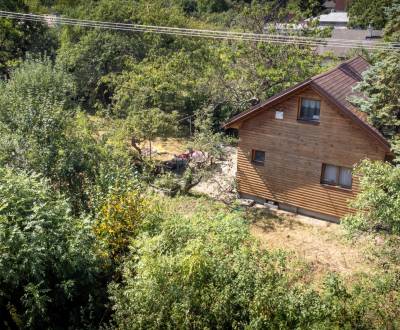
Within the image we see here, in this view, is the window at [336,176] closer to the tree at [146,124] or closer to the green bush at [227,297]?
the tree at [146,124]

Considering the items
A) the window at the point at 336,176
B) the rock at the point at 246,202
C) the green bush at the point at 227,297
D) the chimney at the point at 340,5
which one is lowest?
the rock at the point at 246,202

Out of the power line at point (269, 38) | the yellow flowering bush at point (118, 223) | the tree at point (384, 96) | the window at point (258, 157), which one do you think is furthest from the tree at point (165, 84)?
the yellow flowering bush at point (118, 223)

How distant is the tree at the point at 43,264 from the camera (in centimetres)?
732

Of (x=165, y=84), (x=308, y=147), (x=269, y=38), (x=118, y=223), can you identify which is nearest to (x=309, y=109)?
(x=308, y=147)

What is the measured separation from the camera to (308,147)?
16.9 metres

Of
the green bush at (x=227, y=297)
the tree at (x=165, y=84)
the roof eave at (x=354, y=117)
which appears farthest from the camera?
Answer: the tree at (x=165, y=84)

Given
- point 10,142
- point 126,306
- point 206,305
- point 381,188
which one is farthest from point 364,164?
point 10,142

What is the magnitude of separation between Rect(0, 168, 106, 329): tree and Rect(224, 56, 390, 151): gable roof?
10530 mm

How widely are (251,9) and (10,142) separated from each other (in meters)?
17.3

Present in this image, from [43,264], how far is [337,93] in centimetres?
1292

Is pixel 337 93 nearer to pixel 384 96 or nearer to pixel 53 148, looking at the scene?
pixel 384 96

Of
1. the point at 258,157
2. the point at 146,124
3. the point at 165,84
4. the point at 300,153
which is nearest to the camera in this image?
the point at 300,153

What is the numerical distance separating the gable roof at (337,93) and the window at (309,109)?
0.72 metres

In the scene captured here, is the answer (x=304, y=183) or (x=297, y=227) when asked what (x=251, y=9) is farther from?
(x=297, y=227)
